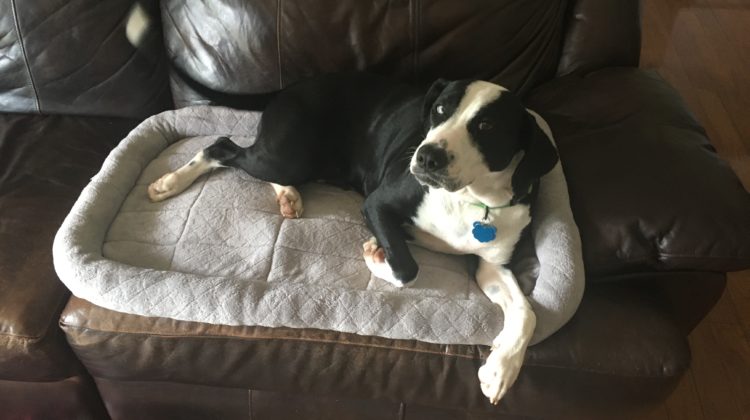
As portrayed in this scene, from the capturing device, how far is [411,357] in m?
1.34

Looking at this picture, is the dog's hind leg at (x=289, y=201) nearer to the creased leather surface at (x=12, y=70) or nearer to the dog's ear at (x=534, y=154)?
the dog's ear at (x=534, y=154)

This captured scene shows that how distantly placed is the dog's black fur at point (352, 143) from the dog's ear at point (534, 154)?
10 centimetres

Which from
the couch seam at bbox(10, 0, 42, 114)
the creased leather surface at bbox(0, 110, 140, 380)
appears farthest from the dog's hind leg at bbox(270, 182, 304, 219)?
the couch seam at bbox(10, 0, 42, 114)

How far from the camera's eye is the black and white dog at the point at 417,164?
130 centimetres

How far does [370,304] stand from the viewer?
134cm

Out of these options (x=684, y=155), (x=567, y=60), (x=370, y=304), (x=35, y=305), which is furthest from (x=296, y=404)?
(x=567, y=60)

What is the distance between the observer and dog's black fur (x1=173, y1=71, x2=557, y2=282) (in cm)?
153

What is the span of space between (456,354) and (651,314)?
0.45m

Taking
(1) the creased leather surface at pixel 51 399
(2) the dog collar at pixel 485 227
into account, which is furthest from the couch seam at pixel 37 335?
(2) the dog collar at pixel 485 227

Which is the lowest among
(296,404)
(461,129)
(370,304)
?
(296,404)

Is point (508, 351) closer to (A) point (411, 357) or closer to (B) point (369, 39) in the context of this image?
(A) point (411, 357)

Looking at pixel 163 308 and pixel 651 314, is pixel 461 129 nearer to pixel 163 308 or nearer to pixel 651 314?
pixel 651 314

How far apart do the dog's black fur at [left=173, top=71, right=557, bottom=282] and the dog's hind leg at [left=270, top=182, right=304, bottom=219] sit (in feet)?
0.09

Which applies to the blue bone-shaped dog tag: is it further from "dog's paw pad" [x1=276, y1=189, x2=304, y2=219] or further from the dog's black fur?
"dog's paw pad" [x1=276, y1=189, x2=304, y2=219]
